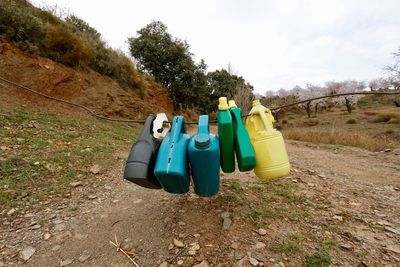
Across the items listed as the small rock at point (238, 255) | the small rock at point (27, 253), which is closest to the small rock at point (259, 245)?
the small rock at point (238, 255)

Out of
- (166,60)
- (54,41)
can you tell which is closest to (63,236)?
(54,41)

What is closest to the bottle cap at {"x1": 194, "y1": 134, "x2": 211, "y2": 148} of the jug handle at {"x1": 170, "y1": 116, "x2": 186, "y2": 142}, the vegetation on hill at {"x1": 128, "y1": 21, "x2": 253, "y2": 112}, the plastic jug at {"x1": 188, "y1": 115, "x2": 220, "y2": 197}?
the plastic jug at {"x1": 188, "y1": 115, "x2": 220, "y2": 197}

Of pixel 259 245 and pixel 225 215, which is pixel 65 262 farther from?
pixel 259 245

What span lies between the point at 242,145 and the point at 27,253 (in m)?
1.39

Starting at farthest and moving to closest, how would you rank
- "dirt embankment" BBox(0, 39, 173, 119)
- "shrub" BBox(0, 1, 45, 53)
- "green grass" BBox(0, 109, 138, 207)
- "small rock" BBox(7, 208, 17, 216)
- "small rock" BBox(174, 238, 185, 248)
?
1. "shrub" BBox(0, 1, 45, 53)
2. "dirt embankment" BBox(0, 39, 173, 119)
3. "green grass" BBox(0, 109, 138, 207)
4. "small rock" BBox(7, 208, 17, 216)
5. "small rock" BBox(174, 238, 185, 248)

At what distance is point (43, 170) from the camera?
244 centimetres

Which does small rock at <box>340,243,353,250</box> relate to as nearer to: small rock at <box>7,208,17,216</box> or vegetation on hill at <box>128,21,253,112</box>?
small rock at <box>7,208,17,216</box>

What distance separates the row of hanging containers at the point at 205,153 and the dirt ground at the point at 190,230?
1.22 ft

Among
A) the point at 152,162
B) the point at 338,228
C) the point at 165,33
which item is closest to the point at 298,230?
the point at 338,228

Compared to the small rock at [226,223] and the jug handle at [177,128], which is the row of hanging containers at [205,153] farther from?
the small rock at [226,223]

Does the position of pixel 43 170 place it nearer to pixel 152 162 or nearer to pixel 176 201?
pixel 176 201

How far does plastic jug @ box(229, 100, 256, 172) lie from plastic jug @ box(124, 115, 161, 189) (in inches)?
16.7

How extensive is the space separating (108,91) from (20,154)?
4421 mm

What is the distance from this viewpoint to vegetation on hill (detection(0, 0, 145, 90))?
16.6 ft
